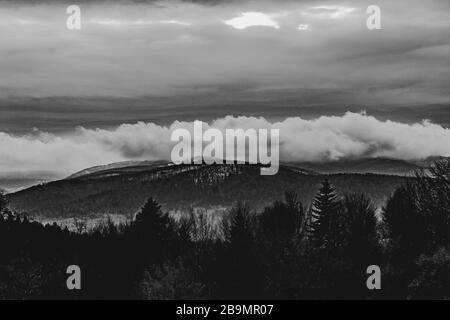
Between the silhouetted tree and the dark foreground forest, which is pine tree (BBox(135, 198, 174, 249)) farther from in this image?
the silhouetted tree

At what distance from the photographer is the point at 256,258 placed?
64.7 m

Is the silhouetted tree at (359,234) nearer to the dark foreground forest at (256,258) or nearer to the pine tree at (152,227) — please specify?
the dark foreground forest at (256,258)

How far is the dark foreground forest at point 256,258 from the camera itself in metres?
58.1

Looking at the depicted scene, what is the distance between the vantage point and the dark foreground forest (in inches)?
2288

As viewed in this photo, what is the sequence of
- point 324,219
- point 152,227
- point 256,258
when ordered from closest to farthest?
point 256,258 < point 152,227 < point 324,219

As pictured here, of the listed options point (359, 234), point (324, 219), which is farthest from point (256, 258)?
point (324, 219)

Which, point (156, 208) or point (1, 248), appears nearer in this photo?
point (1, 248)

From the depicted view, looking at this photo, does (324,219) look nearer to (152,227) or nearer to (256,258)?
(152,227)

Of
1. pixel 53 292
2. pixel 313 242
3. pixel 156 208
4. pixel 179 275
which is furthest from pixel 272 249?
pixel 156 208

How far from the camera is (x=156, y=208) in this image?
87500 millimetres

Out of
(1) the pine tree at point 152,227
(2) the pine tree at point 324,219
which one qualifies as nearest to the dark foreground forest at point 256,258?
(1) the pine tree at point 152,227
